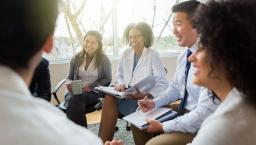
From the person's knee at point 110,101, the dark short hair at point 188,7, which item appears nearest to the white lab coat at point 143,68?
the person's knee at point 110,101

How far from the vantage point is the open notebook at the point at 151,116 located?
222cm

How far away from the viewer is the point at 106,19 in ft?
16.0

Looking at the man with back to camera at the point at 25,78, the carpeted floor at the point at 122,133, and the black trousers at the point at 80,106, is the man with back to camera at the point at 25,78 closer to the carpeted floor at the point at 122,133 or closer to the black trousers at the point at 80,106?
the black trousers at the point at 80,106

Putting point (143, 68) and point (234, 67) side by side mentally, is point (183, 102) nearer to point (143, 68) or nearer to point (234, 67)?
point (143, 68)

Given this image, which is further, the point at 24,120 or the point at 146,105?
the point at 146,105

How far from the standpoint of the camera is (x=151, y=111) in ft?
7.87

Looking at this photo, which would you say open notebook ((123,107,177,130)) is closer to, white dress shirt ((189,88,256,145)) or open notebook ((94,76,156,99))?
open notebook ((94,76,156,99))

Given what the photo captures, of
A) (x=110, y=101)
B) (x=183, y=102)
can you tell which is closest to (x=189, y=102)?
(x=183, y=102)

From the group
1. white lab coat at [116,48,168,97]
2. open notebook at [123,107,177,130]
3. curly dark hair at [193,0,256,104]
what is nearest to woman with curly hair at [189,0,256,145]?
curly dark hair at [193,0,256,104]

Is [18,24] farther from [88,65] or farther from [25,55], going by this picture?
[88,65]

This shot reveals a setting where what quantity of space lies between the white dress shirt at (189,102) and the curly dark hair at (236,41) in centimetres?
73

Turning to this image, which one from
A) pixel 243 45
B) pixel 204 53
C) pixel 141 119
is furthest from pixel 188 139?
pixel 243 45

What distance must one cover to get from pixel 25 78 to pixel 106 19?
4251 millimetres

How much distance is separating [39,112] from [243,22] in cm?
73
